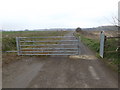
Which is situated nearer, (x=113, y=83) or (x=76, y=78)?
(x=113, y=83)

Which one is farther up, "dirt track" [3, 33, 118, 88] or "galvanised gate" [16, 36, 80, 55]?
"galvanised gate" [16, 36, 80, 55]

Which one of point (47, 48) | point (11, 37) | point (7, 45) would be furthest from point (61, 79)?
point (11, 37)

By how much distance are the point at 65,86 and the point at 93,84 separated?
97cm

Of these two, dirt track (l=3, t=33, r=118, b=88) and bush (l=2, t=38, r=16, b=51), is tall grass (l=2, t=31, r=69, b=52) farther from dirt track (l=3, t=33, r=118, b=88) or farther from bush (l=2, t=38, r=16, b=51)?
dirt track (l=3, t=33, r=118, b=88)

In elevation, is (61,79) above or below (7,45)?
below

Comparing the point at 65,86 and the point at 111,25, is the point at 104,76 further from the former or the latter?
the point at 111,25

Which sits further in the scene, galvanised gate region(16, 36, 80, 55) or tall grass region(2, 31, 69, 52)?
tall grass region(2, 31, 69, 52)

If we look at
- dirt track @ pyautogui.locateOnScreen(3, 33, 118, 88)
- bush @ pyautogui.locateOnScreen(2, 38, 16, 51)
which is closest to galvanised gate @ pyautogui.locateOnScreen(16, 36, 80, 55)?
bush @ pyautogui.locateOnScreen(2, 38, 16, 51)

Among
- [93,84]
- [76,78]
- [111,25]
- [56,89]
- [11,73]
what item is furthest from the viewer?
[111,25]

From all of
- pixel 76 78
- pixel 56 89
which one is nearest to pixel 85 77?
pixel 76 78

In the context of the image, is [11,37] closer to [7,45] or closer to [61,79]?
[7,45]

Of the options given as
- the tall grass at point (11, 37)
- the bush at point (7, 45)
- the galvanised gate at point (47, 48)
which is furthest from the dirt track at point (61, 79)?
the tall grass at point (11, 37)

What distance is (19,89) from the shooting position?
134 inches

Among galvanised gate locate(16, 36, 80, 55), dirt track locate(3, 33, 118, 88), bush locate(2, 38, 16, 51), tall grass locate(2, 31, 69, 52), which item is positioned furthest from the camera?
tall grass locate(2, 31, 69, 52)
